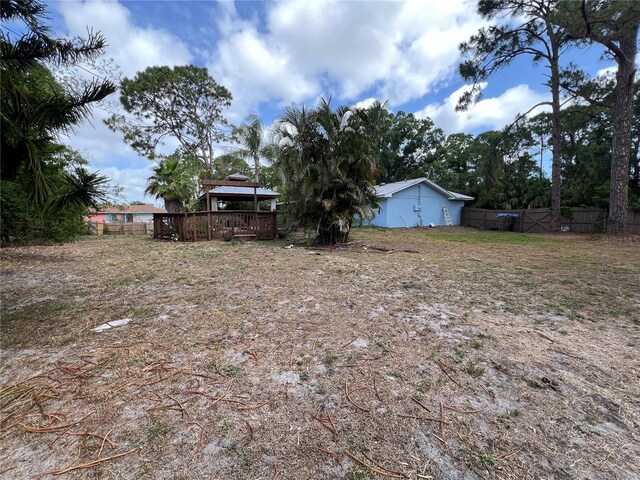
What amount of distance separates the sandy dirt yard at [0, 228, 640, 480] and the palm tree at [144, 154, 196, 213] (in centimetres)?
1390

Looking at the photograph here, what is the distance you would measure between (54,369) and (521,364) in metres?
3.68

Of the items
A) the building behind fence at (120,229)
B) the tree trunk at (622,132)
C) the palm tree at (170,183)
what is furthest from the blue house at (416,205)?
the building behind fence at (120,229)

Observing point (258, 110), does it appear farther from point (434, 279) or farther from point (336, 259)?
point (434, 279)

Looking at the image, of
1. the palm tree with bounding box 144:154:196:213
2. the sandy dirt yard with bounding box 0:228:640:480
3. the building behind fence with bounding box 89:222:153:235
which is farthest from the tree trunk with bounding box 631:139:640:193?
the building behind fence with bounding box 89:222:153:235

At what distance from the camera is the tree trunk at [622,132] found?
1138 cm

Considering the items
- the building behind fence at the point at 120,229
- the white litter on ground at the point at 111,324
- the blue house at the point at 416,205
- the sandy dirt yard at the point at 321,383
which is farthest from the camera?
the blue house at the point at 416,205

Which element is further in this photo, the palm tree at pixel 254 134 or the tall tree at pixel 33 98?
the palm tree at pixel 254 134

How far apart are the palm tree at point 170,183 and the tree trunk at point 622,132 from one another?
2109 cm

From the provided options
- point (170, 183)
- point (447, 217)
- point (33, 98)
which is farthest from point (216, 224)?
point (447, 217)

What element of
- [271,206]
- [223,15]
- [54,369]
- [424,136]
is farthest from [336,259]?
[424,136]

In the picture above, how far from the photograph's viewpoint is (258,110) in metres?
19.3

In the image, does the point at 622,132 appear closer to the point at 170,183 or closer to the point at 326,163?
the point at 326,163

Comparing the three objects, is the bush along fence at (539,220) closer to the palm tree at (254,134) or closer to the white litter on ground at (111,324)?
the palm tree at (254,134)

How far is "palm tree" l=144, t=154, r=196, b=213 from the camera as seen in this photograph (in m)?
17.1
